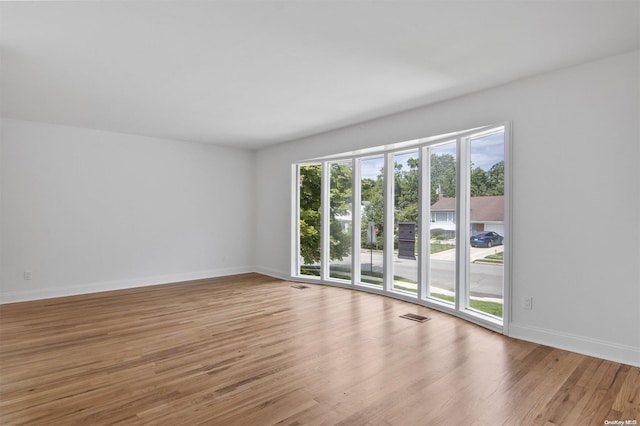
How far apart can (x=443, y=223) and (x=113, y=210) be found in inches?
214

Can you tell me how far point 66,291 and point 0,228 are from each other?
129 centimetres

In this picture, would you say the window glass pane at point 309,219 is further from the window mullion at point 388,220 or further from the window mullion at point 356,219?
the window mullion at point 388,220

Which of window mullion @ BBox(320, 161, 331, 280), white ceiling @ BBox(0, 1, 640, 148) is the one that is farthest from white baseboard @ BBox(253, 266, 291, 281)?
white ceiling @ BBox(0, 1, 640, 148)

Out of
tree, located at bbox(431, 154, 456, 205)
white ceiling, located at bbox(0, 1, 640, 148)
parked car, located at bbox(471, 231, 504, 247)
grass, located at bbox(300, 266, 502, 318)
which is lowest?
grass, located at bbox(300, 266, 502, 318)

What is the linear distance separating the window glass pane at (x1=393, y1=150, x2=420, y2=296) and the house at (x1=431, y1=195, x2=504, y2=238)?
1.23ft

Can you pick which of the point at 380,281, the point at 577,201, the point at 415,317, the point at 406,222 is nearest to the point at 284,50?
the point at 577,201

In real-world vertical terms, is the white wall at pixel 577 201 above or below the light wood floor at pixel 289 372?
above

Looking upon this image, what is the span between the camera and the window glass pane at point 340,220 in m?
6.10

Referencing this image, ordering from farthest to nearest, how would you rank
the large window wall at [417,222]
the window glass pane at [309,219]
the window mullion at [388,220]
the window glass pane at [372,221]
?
the window glass pane at [309,219] < the window glass pane at [372,221] < the window mullion at [388,220] < the large window wall at [417,222]

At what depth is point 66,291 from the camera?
5.48 meters

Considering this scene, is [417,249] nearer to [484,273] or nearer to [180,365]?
[484,273]

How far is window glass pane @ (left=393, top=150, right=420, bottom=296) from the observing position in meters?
5.10

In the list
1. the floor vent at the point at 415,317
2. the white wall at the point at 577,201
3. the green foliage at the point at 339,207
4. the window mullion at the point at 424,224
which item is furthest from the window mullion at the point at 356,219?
the white wall at the point at 577,201

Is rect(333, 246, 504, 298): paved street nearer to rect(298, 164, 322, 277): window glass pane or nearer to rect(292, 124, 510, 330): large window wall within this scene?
rect(292, 124, 510, 330): large window wall
